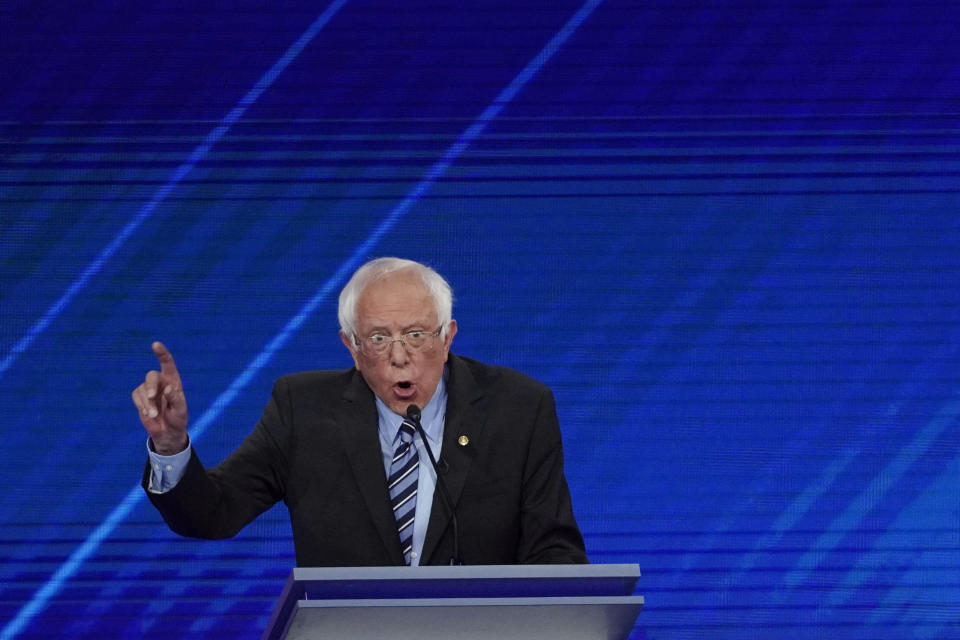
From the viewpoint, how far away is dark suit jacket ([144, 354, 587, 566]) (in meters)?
2.57

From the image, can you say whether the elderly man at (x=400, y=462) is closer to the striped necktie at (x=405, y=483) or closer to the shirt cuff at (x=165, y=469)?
the striped necktie at (x=405, y=483)

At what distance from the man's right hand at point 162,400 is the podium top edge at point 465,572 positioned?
481 mm

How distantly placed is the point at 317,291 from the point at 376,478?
162 cm

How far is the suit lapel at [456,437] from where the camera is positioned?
8.25 feet

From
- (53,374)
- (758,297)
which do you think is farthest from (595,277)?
(53,374)

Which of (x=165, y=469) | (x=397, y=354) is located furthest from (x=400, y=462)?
(x=165, y=469)

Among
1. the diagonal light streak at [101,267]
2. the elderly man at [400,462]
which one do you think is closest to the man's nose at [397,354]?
A: the elderly man at [400,462]

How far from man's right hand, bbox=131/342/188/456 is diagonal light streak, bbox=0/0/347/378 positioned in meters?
2.00

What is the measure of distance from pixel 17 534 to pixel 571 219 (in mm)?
1930

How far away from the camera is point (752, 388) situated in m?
4.09

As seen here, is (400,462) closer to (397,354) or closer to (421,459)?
(421,459)

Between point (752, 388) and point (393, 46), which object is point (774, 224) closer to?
point (752, 388)

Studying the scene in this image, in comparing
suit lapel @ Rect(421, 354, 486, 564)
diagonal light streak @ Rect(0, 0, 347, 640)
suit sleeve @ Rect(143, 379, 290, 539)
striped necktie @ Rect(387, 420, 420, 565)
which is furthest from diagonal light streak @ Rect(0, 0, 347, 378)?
striped necktie @ Rect(387, 420, 420, 565)

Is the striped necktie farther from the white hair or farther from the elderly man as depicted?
the white hair
